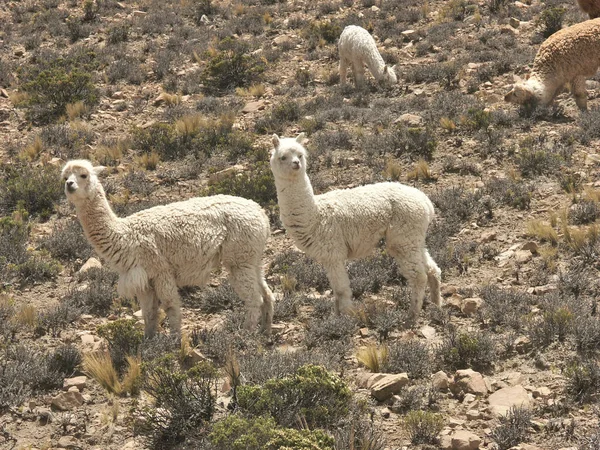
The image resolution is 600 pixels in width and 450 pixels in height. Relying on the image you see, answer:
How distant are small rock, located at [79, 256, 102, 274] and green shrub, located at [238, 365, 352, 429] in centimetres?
539

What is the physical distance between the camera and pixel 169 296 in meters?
8.48

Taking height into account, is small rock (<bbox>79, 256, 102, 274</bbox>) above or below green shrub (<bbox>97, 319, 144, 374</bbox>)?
below

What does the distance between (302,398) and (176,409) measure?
3.56 ft

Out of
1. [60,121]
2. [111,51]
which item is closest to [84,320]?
[60,121]

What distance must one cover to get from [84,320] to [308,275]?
3111 millimetres

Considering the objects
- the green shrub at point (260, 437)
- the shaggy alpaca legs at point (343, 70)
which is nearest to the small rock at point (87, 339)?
the green shrub at point (260, 437)

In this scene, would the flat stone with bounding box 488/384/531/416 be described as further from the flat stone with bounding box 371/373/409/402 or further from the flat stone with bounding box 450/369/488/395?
the flat stone with bounding box 371/373/409/402

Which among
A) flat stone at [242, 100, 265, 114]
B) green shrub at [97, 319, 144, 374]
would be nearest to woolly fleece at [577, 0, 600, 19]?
flat stone at [242, 100, 265, 114]

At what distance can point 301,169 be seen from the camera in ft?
28.5

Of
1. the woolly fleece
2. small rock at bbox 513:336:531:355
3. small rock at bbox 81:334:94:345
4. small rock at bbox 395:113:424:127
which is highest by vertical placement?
the woolly fleece

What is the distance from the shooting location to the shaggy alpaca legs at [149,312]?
27.8ft

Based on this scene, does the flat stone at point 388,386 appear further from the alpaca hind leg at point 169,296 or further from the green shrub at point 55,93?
the green shrub at point 55,93

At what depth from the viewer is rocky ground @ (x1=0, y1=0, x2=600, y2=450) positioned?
21.8ft

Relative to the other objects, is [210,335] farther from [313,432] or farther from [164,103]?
[164,103]
